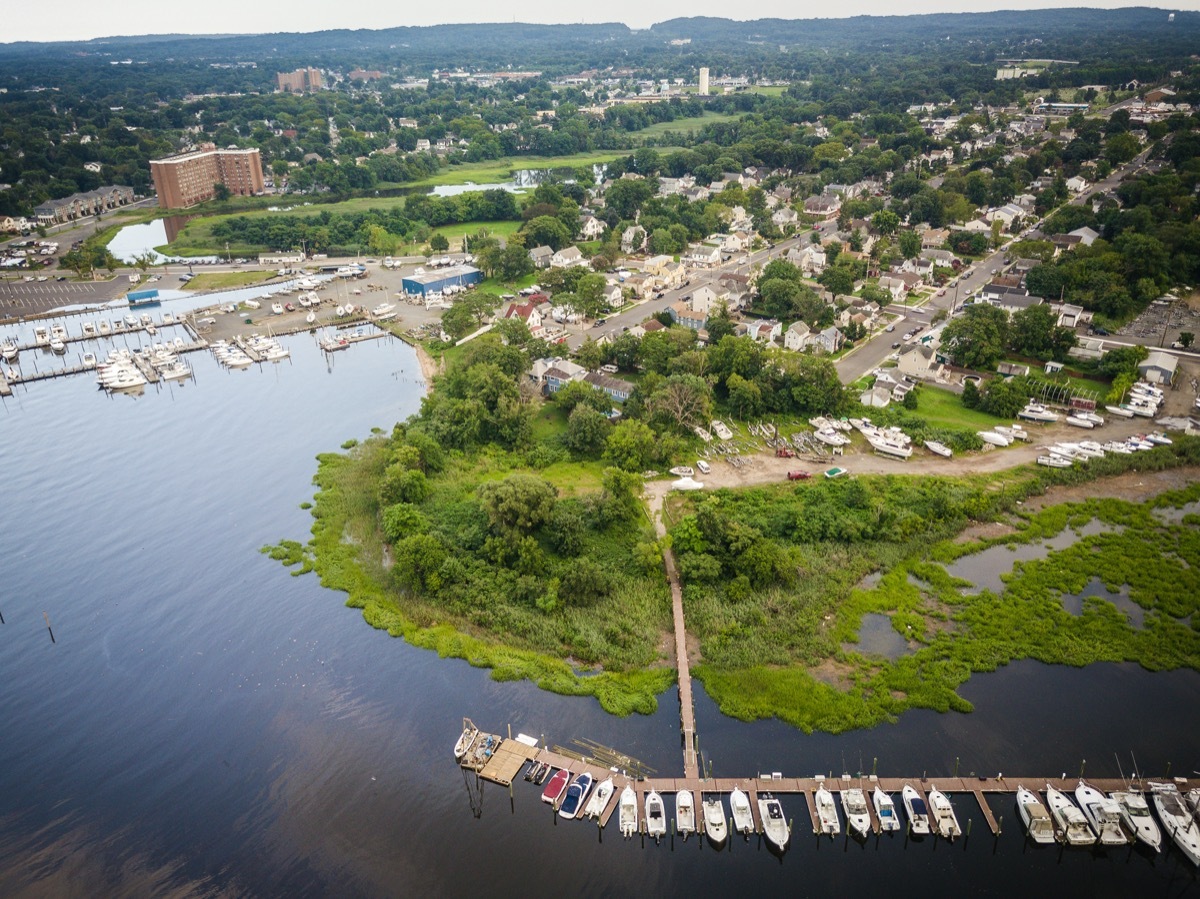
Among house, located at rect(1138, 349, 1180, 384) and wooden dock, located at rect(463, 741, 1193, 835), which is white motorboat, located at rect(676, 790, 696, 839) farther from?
house, located at rect(1138, 349, 1180, 384)

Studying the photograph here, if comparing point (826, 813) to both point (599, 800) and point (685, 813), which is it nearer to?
point (685, 813)

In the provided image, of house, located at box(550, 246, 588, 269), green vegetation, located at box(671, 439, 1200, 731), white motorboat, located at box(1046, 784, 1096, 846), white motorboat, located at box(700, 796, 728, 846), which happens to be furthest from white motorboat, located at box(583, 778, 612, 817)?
house, located at box(550, 246, 588, 269)

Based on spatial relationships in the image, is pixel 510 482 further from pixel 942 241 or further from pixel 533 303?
pixel 942 241

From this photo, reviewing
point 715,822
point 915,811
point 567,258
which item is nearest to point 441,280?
point 567,258

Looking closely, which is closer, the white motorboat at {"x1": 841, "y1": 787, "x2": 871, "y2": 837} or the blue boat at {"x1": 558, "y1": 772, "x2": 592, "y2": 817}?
the white motorboat at {"x1": 841, "y1": 787, "x2": 871, "y2": 837}

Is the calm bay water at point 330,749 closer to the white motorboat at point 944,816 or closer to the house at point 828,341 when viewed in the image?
the white motorboat at point 944,816

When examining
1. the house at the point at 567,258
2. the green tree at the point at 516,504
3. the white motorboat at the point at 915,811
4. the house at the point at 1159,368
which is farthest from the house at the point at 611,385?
the house at the point at 1159,368
